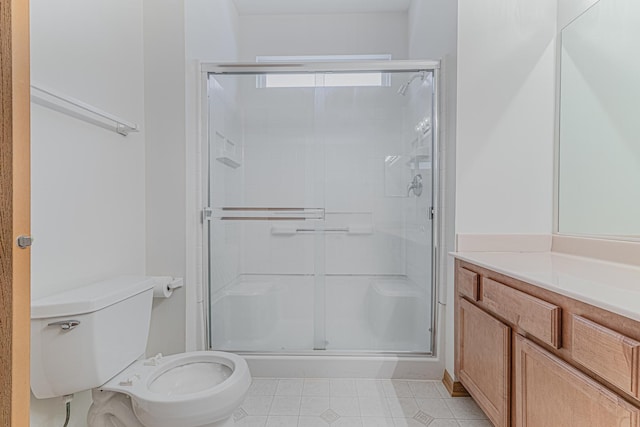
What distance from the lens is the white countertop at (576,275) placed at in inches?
32.8

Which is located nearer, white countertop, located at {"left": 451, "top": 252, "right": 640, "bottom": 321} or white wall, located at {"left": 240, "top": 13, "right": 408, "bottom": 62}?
white countertop, located at {"left": 451, "top": 252, "right": 640, "bottom": 321}

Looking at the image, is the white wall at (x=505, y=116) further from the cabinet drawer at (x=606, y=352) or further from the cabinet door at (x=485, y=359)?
the cabinet drawer at (x=606, y=352)

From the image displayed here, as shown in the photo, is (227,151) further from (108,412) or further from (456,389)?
(456,389)

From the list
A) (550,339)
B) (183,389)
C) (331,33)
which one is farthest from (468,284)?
(331,33)

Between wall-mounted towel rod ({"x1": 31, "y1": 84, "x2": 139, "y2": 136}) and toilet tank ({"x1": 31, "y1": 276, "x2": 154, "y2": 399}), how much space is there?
2.34ft

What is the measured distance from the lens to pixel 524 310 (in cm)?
116

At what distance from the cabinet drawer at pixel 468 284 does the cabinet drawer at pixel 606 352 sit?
601mm

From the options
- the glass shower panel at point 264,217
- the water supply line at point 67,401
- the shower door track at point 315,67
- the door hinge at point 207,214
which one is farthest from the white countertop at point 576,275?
the water supply line at point 67,401

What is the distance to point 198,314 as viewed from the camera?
2.05 metres

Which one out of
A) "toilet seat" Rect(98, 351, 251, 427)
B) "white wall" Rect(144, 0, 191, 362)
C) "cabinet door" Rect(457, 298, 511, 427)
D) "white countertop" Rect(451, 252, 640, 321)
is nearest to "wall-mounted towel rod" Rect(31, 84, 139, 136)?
"white wall" Rect(144, 0, 191, 362)

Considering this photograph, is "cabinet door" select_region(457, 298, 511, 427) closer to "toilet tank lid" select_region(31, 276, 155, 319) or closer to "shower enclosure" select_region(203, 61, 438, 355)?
"shower enclosure" select_region(203, 61, 438, 355)

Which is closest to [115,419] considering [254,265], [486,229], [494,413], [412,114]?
[254,265]

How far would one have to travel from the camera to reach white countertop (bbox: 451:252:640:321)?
2.74ft

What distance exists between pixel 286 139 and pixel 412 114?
86cm
